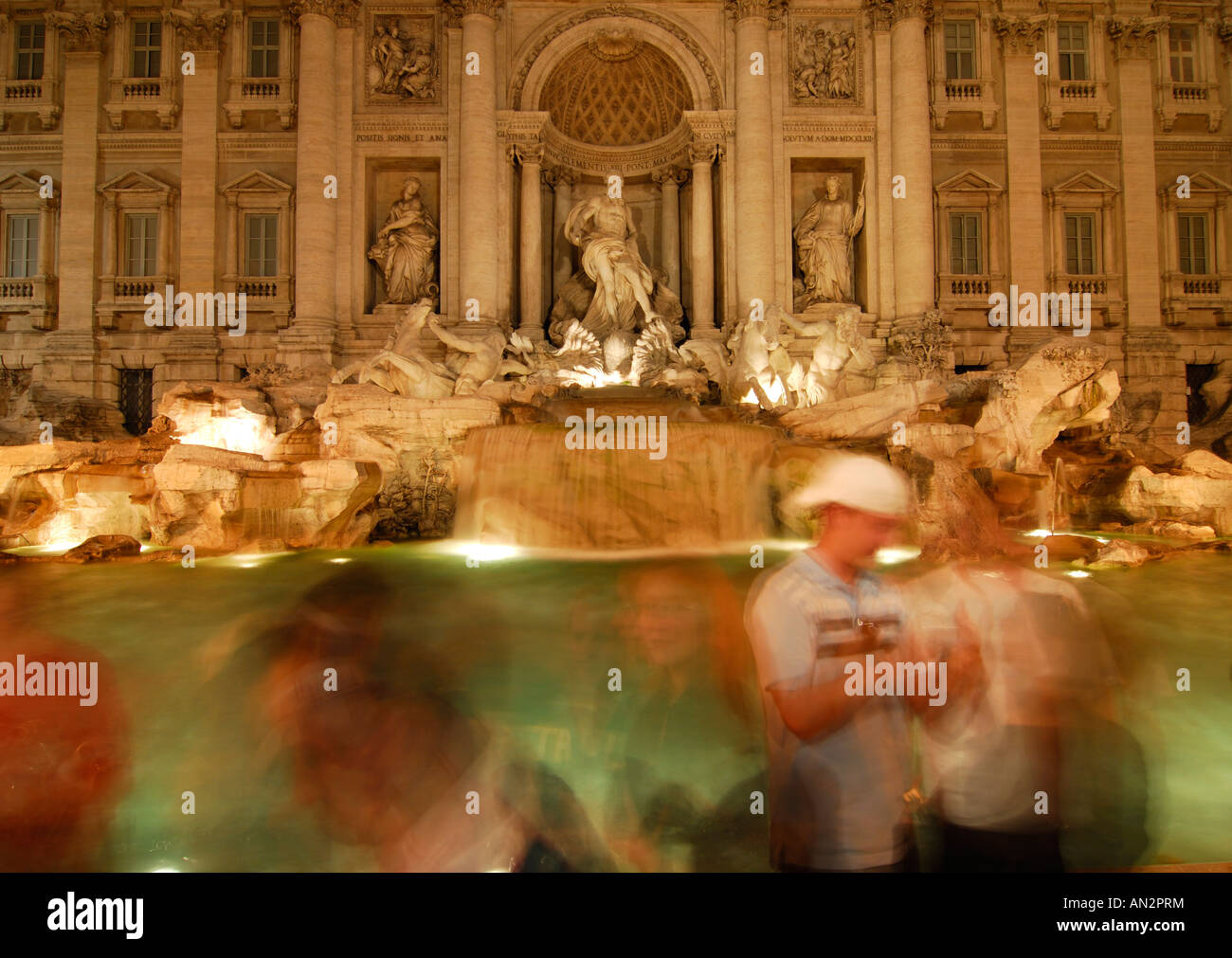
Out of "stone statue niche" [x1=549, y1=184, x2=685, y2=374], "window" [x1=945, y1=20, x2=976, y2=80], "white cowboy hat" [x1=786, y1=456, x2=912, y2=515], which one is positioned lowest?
"white cowboy hat" [x1=786, y1=456, x2=912, y2=515]

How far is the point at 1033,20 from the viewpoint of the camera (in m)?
15.5

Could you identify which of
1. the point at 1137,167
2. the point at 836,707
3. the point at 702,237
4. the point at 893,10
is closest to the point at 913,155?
the point at 893,10

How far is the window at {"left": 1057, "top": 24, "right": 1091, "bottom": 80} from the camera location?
16.0m

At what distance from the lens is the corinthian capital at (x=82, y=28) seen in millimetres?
15414

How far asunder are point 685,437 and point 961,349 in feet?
32.5

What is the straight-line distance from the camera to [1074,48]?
1598 centimetres

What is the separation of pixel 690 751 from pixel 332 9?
1693 centimetres

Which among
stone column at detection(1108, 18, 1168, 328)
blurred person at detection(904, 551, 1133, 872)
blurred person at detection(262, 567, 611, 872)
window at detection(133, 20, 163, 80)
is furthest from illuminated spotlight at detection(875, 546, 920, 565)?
window at detection(133, 20, 163, 80)

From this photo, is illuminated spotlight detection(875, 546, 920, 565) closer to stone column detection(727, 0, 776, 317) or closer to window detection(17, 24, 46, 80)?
stone column detection(727, 0, 776, 317)

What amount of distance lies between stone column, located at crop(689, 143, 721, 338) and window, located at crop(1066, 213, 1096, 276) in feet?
26.7

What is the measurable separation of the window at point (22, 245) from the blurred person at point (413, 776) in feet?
55.1

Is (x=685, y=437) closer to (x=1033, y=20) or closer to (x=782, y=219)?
(x=782, y=219)

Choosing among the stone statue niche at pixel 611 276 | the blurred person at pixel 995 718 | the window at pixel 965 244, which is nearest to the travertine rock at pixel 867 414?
the stone statue niche at pixel 611 276
